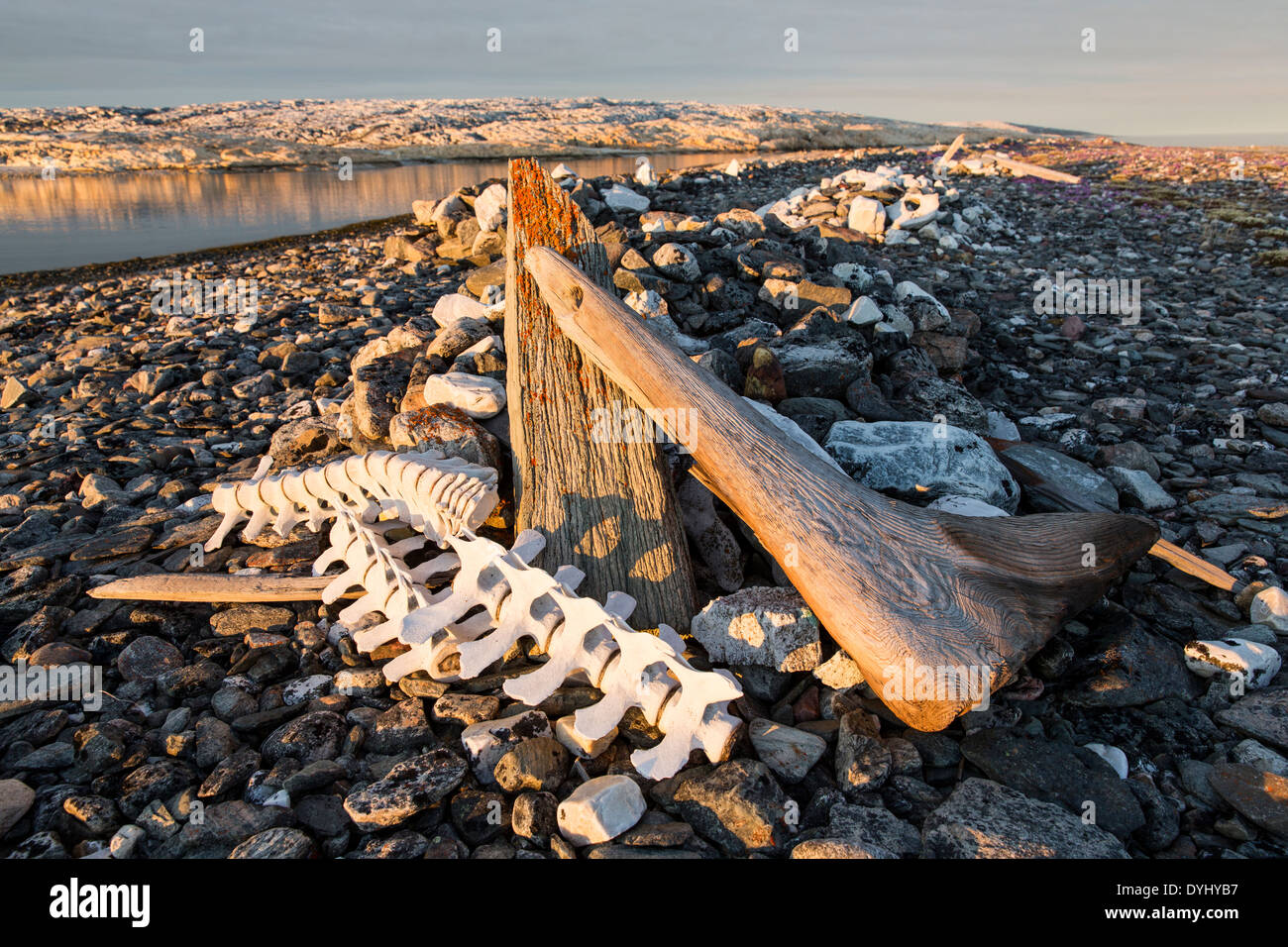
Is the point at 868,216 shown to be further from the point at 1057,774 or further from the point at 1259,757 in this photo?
the point at 1057,774

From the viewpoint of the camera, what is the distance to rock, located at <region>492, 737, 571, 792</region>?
2.64 metres

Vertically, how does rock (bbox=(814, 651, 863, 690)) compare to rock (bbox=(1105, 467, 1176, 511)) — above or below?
below

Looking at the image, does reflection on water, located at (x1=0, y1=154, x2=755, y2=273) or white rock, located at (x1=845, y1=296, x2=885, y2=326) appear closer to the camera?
white rock, located at (x1=845, y1=296, x2=885, y2=326)

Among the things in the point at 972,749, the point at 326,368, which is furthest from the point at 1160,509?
the point at 326,368

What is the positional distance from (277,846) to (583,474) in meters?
2.01

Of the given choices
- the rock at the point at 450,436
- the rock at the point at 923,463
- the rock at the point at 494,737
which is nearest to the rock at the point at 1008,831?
the rock at the point at 494,737

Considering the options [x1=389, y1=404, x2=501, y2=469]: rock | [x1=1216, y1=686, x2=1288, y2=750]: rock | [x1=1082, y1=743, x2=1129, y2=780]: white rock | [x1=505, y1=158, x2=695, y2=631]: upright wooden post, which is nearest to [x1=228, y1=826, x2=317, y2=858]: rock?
[x1=505, y1=158, x2=695, y2=631]: upright wooden post

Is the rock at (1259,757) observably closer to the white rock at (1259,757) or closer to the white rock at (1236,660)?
the white rock at (1259,757)

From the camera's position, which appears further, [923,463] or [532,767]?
[923,463]

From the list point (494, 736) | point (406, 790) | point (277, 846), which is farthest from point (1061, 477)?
point (277, 846)

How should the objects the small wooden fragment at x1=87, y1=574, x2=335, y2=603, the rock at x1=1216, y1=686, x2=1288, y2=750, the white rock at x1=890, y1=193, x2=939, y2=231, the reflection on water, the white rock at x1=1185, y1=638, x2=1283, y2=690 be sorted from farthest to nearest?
the reflection on water → the white rock at x1=890, y1=193, x2=939, y2=231 → the small wooden fragment at x1=87, y1=574, x2=335, y2=603 → the white rock at x1=1185, y1=638, x2=1283, y2=690 → the rock at x1=1216, y1=686, x2=1288, y2=750

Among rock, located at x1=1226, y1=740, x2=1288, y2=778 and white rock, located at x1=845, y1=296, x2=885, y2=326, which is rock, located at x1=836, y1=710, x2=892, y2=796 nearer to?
rock, located at x1=1226, y1=740, x2=1288, y2=778

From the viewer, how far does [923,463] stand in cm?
411

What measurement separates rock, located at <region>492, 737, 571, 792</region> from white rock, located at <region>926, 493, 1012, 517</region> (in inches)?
87.2
